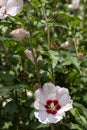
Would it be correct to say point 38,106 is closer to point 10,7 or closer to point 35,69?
point 35,69

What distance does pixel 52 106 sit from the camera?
2611 millimetres

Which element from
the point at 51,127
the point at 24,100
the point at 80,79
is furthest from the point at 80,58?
the point at 51,127

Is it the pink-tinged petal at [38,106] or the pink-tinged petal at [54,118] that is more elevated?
the pink-tinged petal at [38,106]

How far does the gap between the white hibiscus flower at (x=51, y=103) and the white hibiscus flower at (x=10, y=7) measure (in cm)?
48

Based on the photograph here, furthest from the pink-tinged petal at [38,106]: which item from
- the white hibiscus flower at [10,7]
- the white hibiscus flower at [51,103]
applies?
the white hibiscus flower at [10,7]

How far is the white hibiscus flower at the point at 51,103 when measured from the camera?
2523 millimetres

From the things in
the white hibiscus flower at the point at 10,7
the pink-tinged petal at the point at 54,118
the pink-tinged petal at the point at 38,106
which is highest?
the white hibiscus flower at the point at 10,7

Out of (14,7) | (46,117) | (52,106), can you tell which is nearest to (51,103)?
(52,106)

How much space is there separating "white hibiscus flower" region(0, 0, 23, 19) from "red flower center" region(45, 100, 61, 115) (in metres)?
0.62

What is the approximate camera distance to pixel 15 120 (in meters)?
3.13

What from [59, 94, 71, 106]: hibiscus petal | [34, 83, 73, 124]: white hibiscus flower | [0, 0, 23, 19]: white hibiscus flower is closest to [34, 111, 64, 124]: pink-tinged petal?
[34, 83, 73, 124]: white hibiscus flower

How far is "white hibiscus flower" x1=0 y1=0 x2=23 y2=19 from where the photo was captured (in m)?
2.49

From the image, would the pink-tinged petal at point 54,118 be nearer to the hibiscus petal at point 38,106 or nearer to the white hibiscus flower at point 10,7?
the hibiscus petal at point 38,106

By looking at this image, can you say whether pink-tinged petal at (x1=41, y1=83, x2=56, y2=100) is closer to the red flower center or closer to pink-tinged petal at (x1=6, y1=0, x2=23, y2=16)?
the red flower center
